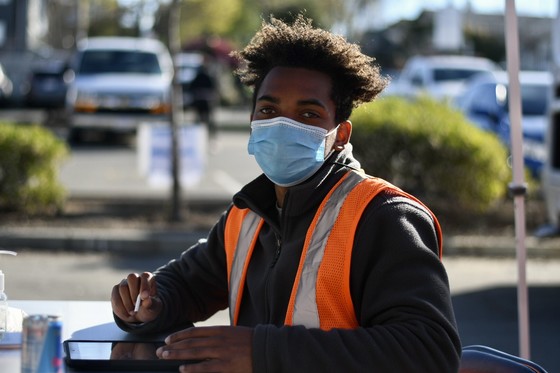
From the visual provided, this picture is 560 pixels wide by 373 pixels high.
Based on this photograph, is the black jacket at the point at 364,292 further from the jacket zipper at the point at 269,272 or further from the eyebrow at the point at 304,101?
the eyebrow at the point at 304,101

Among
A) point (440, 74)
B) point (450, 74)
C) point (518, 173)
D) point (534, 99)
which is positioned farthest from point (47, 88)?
point (518, 173)

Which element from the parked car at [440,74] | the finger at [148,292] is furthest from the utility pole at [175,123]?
the parked car at [440,74]

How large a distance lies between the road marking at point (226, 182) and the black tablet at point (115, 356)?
11.6m

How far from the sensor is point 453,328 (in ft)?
8.22

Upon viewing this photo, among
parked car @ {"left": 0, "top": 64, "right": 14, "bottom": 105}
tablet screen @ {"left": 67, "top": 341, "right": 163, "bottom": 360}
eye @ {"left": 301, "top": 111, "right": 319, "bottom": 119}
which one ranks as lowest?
parked car @ {"left": 0, "top": 64, "right": 14, "bottom": 105}

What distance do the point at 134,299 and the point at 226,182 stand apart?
12.9 metres

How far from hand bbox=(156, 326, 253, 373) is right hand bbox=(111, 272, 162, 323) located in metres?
0.60

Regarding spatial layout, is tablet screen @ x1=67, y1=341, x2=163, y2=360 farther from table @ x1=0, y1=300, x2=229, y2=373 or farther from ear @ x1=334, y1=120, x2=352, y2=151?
ear @ x1=334, y1=120, x2=352, y2=151

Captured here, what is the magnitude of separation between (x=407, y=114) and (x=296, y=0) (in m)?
33.5

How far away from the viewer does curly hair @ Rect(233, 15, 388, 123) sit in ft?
9.63

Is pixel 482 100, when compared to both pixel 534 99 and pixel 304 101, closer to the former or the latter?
pixel 534 99

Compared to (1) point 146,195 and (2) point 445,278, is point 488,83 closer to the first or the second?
(1) point 146,195

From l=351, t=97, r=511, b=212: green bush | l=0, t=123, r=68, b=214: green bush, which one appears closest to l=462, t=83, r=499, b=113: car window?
l=351, t=97, r=511, b=212: green bush

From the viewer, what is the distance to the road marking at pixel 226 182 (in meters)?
14.9
